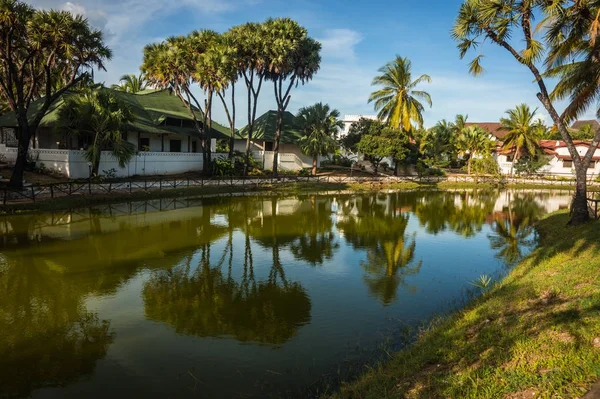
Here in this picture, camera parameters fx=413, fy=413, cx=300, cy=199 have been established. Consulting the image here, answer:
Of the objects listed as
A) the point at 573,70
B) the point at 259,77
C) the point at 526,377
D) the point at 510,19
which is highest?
the point at 259,77

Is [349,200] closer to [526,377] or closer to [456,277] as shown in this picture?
[456,277]

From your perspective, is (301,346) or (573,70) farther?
(573,70)

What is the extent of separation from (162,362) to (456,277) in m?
10.2

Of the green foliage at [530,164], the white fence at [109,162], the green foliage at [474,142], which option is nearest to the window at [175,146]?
the white fence at [109,162]

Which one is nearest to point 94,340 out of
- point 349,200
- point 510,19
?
point 510,19

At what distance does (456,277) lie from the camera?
1424 cm

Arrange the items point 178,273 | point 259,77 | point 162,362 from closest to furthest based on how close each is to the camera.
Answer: point 162,362
point 178,273
point 259,77

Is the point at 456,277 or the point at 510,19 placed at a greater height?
the point at 510,19

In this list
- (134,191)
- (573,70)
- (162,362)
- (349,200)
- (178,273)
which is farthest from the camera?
(349,200)

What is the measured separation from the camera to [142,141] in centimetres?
4134

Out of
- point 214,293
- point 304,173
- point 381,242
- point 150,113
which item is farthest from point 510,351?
point 304,173

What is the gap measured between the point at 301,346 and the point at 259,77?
38.2 meters

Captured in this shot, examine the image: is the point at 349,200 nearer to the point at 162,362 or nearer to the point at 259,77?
the point at 259,77

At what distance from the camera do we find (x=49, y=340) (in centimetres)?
879
